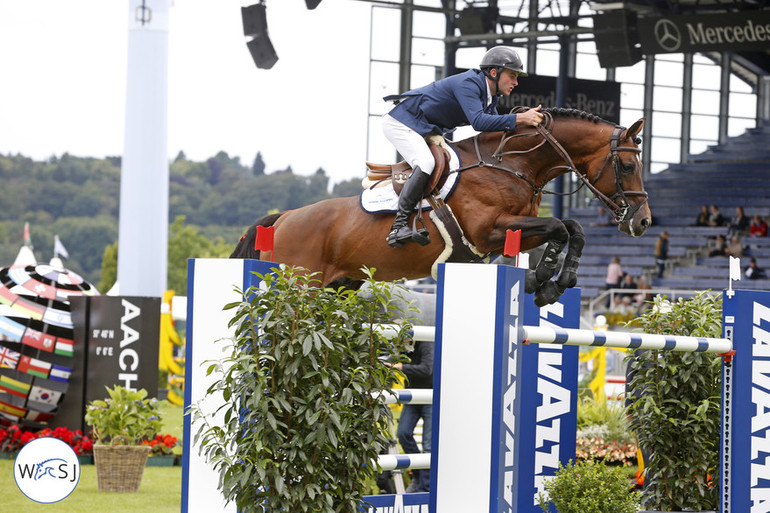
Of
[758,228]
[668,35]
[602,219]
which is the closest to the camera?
[668,35]

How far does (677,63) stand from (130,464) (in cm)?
2340

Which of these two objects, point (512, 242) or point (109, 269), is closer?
point (512, 242)

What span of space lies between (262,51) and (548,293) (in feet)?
36.5

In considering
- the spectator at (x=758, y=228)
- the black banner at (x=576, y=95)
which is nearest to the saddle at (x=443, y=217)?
the black banner at (x=576, y=95)

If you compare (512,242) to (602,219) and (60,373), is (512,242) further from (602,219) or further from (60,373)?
(602,219)

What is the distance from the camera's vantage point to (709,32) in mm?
14617

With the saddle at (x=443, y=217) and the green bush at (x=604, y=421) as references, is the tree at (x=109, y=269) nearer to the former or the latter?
the green bush at (x=604, y=421)

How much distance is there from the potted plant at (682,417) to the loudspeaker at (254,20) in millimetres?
10986

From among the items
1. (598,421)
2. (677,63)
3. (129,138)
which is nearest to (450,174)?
(598,421)

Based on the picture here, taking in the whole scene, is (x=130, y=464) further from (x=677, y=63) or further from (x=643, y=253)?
(x=677, y=63)

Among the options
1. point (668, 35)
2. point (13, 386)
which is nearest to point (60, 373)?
point (13, 386)

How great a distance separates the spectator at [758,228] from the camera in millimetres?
18547

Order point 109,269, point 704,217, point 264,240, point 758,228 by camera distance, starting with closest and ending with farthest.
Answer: point 264,240 → point 758,228 → point 704,217 → point 109,269

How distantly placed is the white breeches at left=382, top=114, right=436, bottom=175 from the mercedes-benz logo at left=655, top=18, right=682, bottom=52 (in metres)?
11.5
